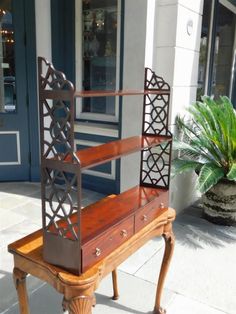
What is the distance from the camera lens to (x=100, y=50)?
3838 mm

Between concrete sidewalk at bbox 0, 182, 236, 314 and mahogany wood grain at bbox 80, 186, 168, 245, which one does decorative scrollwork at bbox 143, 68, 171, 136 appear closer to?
mahogany wood grain at bbox 80, 186, 168, 245

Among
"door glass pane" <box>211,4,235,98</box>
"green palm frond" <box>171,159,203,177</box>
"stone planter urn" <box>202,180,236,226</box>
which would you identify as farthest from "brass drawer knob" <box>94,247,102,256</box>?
"door glass pane" <box>211,4,235,98</box>

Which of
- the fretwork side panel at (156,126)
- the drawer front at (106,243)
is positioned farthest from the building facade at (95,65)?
the drawer front at (106,243)

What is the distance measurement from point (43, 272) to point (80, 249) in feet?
0.70

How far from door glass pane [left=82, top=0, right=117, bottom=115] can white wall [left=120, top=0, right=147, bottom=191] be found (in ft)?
2.22

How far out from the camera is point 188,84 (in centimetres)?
330

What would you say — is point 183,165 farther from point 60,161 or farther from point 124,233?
point 60,161

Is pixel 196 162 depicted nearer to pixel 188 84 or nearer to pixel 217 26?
pixel 188 84

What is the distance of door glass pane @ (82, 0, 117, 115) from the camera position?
12.2 feet

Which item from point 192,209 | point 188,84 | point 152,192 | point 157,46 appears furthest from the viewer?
point 192,209

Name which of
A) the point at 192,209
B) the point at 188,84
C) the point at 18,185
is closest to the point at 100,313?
the point at 192,209

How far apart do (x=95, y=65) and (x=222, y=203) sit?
2.13m

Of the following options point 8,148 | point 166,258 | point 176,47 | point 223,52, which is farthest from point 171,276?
point 223,52

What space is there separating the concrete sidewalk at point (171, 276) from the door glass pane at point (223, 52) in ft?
9.81
